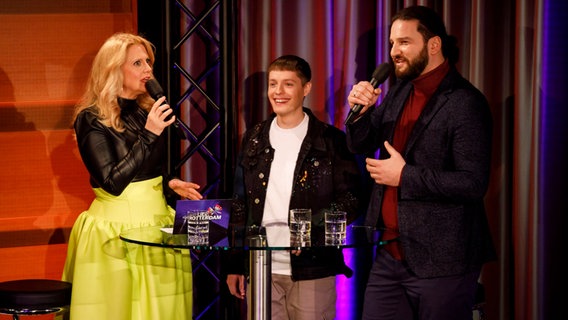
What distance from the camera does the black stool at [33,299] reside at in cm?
353

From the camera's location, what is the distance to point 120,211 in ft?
12.0

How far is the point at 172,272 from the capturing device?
368 cm

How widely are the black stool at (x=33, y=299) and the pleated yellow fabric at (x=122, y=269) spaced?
0.17ft

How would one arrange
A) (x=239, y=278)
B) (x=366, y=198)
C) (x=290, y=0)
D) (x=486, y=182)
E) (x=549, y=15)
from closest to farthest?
(x=486, y=182), (x=549, y=15), (x=239, y=278), (x=366, y=198), (x=290, y=0)

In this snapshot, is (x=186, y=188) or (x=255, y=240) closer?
(x=255, y=240)

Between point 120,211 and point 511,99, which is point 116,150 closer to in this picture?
point 120,211

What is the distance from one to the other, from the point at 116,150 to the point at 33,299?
0.76 meters

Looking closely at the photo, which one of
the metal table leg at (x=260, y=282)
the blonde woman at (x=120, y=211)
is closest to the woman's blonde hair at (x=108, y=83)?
the blonde woman at (x=120, y=211)

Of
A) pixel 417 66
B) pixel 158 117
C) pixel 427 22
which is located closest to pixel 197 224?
pixel 158 117

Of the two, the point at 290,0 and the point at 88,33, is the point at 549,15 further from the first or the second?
the point at 88,33

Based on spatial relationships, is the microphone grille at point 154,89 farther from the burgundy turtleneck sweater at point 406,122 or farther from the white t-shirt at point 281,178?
the burgundy turtleneck sweater at point 406,122

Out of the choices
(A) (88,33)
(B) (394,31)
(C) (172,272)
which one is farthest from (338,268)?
(A) (88,33)

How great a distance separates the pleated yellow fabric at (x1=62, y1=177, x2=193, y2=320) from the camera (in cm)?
362

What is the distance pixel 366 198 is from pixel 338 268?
53 centimetres
